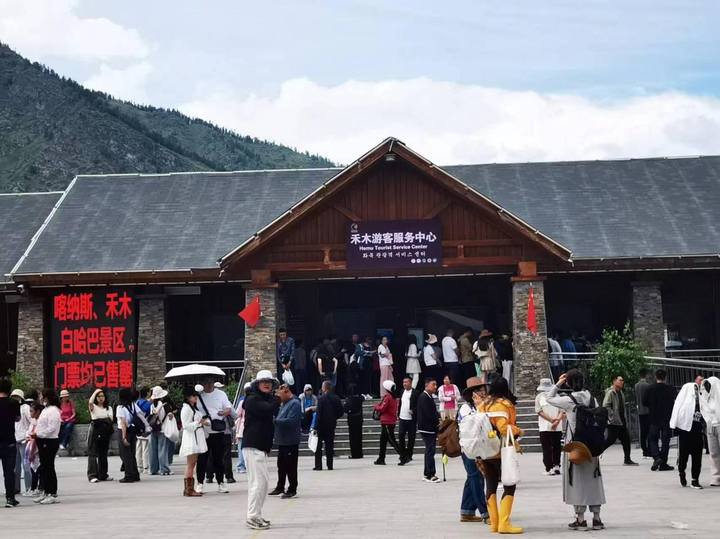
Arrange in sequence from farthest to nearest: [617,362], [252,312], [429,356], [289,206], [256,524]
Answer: [289,206] < [252,312] < [429,356] < [617,362] < [256,524]

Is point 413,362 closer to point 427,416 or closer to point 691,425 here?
point 427,416

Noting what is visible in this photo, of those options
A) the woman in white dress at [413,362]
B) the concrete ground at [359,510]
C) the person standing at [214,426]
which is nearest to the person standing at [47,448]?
the concrete ground at [359,510]

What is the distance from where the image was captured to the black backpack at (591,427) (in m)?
13.3

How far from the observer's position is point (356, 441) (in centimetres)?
2528

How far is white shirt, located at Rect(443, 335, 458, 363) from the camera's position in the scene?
2895cm

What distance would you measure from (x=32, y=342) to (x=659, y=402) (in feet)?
57.4

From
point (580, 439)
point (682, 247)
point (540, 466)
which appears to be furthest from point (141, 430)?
point (682, 247)

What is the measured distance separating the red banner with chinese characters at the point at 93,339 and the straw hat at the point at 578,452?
760 inches

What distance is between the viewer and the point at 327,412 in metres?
22.6

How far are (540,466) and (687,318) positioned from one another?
11.7 metres

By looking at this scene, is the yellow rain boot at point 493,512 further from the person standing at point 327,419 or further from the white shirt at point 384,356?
the white shirt at point 384,356

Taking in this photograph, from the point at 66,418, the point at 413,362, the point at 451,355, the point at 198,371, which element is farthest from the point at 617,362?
the point at 66,418

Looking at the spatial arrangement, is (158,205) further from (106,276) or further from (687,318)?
(687,318)

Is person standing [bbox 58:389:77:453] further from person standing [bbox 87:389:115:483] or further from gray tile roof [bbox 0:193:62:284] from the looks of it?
gray tile roof [bbox 0:193:62:284]
